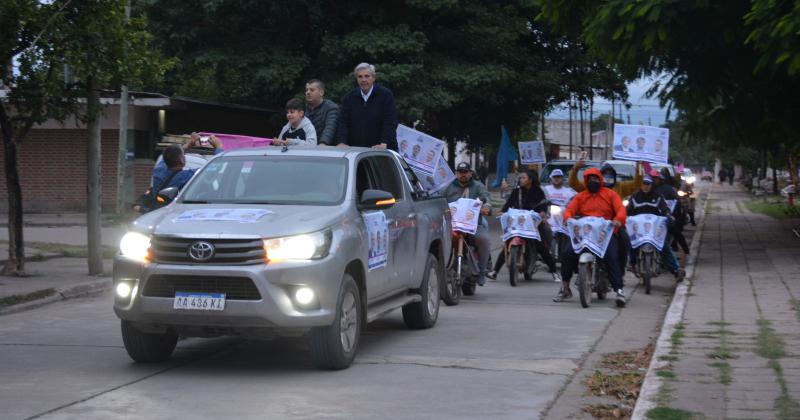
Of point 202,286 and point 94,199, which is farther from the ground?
point 94,199

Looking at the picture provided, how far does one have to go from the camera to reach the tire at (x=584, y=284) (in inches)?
562

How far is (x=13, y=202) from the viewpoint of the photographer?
16.2 metres

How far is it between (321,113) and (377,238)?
371 cm

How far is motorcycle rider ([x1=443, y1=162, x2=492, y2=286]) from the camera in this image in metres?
15.5

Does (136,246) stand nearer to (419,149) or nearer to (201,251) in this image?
(201,251)

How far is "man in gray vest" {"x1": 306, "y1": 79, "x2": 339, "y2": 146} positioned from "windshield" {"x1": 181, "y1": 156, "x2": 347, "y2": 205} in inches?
118

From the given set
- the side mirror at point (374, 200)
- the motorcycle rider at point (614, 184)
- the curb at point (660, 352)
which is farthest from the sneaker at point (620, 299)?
the side mirror at point (374, 200)

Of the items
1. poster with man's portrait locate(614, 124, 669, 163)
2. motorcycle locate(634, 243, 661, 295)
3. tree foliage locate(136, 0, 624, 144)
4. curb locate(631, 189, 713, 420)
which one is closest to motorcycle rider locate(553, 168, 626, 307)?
curb locate(631, 189, 713, 420)

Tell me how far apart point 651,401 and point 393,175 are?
4.33m

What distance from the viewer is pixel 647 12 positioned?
67.1 feet

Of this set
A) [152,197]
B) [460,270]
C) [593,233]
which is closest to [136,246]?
[152,197]

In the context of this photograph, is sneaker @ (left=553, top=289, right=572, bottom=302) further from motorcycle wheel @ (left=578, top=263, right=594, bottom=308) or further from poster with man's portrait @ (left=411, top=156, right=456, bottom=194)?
poster with man's portrait @ (left=411, top=156, right=456, bottom=194)

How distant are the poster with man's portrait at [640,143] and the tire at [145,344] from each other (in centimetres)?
1279

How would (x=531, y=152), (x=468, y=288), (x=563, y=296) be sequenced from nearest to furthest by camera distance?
1. (x=563, y=296)
2. (x=468, y=288)
3. (x=531, y=152)
